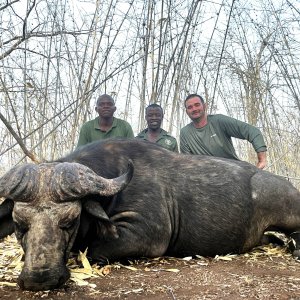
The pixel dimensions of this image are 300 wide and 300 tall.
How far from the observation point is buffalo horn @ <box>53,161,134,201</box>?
3.12 meters

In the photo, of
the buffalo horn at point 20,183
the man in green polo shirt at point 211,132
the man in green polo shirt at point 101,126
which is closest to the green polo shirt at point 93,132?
the man in green polo shirt at point 101,126

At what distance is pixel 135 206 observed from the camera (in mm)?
3861

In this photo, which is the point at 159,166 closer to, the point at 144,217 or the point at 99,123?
the point at 144,217

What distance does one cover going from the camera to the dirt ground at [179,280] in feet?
9.00

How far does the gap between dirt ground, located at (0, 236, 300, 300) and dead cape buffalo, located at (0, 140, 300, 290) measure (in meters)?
0.13

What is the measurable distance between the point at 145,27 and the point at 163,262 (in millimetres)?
3795

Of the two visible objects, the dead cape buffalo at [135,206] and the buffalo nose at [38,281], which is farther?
the dead cape buffalo at [135,206]

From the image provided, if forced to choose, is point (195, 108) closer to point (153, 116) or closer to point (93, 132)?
point (153, 116)

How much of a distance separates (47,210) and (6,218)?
0.60m

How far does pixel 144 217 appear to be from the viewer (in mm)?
3846

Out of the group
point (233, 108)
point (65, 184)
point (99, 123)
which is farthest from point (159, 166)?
point (233, 108)

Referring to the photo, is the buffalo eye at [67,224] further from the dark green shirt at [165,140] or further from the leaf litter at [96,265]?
the dark green shirt at [165,140]

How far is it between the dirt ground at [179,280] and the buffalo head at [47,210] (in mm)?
140

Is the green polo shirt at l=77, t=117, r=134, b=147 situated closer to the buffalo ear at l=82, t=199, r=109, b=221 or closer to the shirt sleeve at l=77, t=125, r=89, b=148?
the shirt sleeve at l=77, t=125, r=89, b=148
